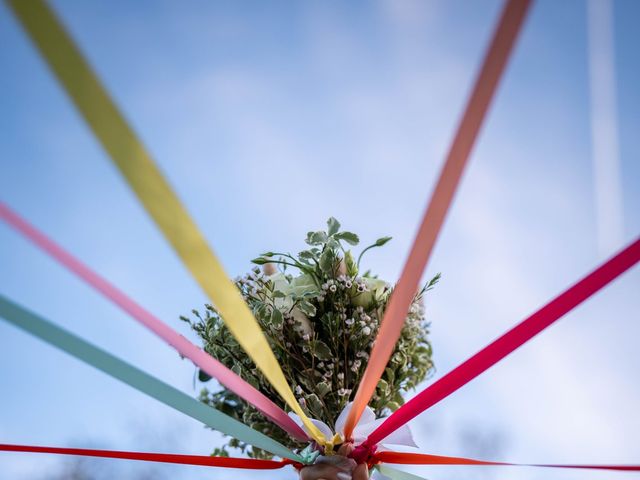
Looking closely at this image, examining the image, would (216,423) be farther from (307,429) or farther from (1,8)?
(1,8)

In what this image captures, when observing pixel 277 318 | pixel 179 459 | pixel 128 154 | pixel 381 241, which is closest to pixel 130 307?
pixel 128 154

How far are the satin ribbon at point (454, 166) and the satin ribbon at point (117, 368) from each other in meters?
0.42

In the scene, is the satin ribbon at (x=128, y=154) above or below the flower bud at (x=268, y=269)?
below

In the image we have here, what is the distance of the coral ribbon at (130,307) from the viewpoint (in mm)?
1054

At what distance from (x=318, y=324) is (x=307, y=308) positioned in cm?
11

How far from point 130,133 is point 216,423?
0.80 m

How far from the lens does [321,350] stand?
6.09 feet

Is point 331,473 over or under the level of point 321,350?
under

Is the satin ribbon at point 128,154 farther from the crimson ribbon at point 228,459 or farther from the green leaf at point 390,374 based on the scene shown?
the green leaf at point 390,374

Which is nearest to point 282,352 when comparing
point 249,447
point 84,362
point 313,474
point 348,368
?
point 348,368

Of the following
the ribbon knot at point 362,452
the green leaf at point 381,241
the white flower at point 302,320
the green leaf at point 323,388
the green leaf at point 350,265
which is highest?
the green leaf at point 381,241

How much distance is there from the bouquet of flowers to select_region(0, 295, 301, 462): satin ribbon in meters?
0.35

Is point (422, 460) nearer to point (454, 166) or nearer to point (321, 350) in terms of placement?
point (321, 350)

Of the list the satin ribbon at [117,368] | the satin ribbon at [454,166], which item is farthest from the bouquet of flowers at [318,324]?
the satin ribbon at [454,166]
